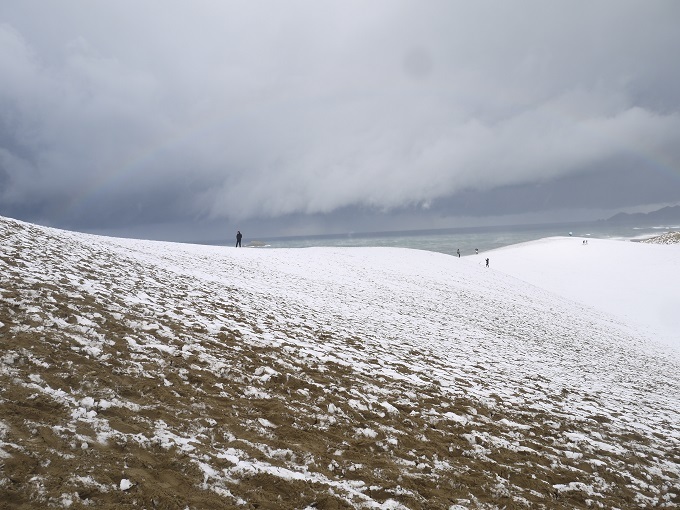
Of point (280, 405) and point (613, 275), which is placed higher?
point (280, 405)

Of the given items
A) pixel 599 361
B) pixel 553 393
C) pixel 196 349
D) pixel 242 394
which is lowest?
pixel 599 361

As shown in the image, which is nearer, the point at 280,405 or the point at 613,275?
the point at 280,405

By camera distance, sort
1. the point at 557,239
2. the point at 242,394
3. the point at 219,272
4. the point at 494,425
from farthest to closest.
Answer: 1. the point at 557,239
2. the point at 219,272
3. the point at 494,425
4. the point at 242,394

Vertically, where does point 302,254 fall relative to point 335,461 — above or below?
above

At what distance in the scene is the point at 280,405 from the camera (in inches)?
271

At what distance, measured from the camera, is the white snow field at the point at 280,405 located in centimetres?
454

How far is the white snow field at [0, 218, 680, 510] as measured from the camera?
454 cm

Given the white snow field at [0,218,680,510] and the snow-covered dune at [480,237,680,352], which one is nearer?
the white snow field at [0,218,680,510]

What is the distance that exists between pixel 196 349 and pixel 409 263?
1499 inches

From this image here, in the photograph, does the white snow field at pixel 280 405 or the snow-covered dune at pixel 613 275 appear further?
the snow-covered dune at pixel 613 275

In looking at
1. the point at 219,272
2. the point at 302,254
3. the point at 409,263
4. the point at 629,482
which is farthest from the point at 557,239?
the point at 629,482

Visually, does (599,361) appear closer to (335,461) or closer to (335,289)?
(335,289)

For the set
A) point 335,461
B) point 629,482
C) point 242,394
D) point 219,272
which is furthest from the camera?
point 219,272

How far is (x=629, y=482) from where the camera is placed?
6223mm
